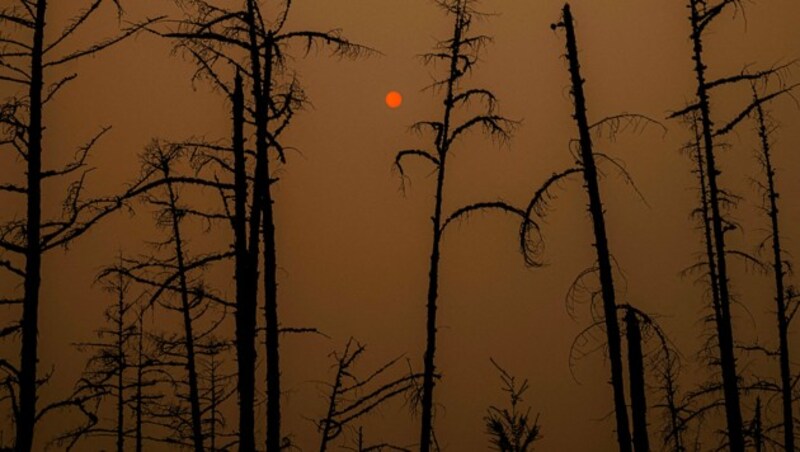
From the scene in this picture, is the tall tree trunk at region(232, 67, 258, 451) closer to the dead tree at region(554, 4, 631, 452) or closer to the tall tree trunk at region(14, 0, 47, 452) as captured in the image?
the tall tree trunk at region(14, 0, 47, 452)

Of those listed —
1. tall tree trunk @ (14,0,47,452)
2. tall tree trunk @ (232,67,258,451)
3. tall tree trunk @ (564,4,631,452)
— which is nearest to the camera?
tall tree trunk @ (14,0,47,452)

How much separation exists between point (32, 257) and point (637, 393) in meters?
8.28

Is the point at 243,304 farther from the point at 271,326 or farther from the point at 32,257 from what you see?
the point at 32,257

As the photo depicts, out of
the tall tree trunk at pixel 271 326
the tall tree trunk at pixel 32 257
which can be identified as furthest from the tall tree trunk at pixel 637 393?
the tall tree trunk at pixel 32 257

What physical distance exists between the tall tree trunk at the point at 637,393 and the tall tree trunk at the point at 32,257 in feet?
25.7

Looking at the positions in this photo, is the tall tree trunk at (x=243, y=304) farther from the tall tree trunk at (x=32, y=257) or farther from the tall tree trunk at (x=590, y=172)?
the tall tree trunk at (x=590, y=172)

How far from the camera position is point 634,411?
441 inches

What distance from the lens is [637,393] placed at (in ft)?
36.6

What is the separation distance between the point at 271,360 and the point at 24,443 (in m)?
4.03

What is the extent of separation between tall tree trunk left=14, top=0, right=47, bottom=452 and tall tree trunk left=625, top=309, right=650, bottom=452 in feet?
25.7

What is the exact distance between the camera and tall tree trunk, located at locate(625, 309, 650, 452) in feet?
36.2

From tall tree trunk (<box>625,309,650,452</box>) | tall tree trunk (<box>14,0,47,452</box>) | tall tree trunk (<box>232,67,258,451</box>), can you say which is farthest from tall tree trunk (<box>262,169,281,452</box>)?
tall tree trunk (<box>625,309,650,452</box>)

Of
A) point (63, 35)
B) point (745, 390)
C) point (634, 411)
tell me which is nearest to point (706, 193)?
point (745, 390)

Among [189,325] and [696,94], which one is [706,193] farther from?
[189,325]
